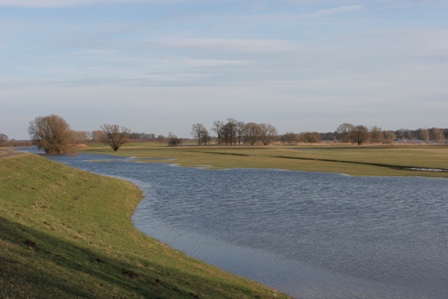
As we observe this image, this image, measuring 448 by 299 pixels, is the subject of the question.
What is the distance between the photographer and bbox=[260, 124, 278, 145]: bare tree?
17538cm

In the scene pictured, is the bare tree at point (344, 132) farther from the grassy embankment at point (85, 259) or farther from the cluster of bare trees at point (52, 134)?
the grassy embankment at point (85, 259)

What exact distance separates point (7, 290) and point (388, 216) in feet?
72.2

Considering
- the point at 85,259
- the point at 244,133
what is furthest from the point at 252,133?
the point at 85,259

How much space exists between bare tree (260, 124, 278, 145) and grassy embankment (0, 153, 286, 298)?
151 m

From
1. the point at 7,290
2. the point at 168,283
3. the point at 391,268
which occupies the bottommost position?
the point at 391,268

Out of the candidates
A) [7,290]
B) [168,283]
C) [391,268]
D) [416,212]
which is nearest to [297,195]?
[416,212]

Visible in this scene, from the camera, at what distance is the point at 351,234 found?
2156cm

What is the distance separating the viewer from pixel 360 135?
156250 mm

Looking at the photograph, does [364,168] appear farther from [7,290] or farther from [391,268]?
[7,290]

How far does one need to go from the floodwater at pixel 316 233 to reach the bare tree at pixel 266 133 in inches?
5340

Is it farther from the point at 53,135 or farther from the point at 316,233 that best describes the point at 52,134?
the point at 316,233

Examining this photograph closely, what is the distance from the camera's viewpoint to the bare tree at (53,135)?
106 meters

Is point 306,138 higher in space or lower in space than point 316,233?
higher

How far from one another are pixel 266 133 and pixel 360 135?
35.7 m
